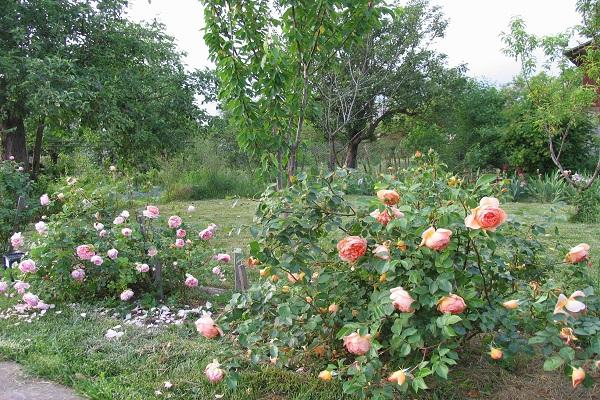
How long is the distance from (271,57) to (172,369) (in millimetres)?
1761

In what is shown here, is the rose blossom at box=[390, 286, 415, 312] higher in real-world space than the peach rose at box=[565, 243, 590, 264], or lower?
lower

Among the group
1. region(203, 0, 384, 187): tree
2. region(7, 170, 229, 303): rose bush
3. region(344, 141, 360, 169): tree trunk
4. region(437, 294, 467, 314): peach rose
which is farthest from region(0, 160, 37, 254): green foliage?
region(344, 141, 360, 169): tree trunk

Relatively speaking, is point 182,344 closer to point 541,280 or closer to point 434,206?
point 434,206

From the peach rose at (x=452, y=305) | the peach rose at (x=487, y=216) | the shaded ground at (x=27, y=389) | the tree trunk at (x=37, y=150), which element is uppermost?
the tree trunk at (x=37, y=150)

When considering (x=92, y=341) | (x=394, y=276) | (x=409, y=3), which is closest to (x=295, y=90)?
(x=394, y=276)

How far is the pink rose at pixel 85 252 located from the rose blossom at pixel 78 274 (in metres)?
0.10

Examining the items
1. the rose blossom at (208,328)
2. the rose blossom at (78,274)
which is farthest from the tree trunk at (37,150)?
the rose blossom at (208,328)

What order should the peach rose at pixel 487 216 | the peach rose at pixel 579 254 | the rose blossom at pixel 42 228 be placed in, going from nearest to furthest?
the peach rose at pixel 487 216 < the peach rose at pixel 579 254 < the rose blossom at pixel 42 228

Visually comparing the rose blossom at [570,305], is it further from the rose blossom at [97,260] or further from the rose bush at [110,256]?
the rose blossom at [97,260]

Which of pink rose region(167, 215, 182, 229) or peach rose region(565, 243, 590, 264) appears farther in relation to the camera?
pink rose region(167, 215, 182, 229)

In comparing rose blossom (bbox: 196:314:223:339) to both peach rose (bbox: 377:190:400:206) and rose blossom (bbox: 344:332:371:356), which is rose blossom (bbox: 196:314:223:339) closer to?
rose blossom (bbox: 344:332:371:356)

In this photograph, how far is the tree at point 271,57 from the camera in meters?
3.06

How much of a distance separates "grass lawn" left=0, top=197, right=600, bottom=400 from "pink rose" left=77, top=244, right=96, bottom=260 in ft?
1.40

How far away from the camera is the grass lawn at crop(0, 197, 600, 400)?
2.33m
